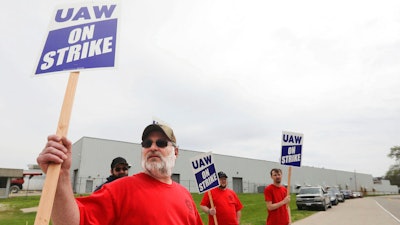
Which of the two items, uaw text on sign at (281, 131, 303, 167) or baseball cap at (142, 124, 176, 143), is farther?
uaw text on sign at (281, 131, 303, 167)

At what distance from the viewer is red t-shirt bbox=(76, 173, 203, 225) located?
2.00m

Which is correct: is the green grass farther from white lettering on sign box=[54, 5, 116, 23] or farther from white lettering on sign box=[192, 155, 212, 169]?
white lettering on sign box=[54, 5, 116, 23]

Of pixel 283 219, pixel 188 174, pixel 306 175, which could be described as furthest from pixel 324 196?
pixel 306 175

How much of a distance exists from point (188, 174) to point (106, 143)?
45.8 feet

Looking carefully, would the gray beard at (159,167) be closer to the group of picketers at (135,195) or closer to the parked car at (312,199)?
the group of picketers at (135,195)

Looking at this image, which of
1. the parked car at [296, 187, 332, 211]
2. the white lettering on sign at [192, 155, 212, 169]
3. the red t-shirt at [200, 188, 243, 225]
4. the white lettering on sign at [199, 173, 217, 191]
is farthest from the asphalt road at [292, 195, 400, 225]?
the white lettering on sign at [199, 173, 217, 191]

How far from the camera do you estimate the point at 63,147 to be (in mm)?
1635

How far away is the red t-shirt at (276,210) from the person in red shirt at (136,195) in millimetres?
3751

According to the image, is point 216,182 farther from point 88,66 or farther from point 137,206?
point 88,66

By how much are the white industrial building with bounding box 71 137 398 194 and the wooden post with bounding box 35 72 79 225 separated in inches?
1482

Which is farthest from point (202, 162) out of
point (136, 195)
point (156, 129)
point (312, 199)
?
point (312, 199)

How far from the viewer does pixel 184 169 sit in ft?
152

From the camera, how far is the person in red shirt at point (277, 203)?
604 centimetres

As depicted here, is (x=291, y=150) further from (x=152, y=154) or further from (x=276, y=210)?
(x=152, y=154)
